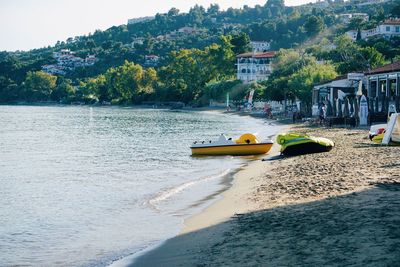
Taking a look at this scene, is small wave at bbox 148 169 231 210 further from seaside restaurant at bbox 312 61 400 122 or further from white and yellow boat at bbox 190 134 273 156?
seaside restaurant at bbox 312 61 400 122

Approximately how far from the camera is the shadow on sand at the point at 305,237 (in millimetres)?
7727

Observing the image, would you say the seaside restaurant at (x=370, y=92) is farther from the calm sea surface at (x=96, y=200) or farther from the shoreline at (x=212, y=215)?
the shoreline at (x=212, y=215)

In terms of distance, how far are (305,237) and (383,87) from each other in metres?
39.3

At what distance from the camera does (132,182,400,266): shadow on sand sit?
25.3 feet

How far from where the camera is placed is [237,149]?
29.5 meters

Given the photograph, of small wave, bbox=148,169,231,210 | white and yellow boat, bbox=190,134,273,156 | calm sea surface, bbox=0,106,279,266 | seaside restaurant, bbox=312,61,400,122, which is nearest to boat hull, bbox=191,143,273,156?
white and yellow boat, bbox=190,134,273,156

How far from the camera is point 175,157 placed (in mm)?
30688

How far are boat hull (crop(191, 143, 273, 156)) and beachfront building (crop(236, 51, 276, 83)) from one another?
10153cm

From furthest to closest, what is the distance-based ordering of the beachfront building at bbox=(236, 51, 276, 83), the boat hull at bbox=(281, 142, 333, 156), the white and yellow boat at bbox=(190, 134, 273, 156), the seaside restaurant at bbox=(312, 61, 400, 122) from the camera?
1. the beachfront building at bbox=(236, 51, 276, 83)
2. the seaside restaurant at bbox=(312, 61, 400, 122)
3. the white and yellow boat at bbox=(190, 134, 273, 156)
4. the boat hull at bbox=(281, 142, 333, 156)

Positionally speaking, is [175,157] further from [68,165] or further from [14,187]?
[14,187]

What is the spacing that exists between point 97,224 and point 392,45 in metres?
98.9

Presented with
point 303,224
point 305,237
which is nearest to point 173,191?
point 303,224

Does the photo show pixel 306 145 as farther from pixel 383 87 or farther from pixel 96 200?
pixel 383 87

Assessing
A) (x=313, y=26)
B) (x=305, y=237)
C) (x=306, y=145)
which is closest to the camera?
(x=305, y=237)
